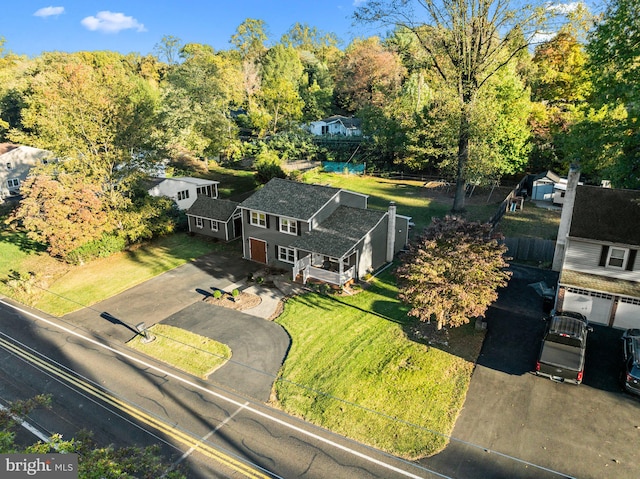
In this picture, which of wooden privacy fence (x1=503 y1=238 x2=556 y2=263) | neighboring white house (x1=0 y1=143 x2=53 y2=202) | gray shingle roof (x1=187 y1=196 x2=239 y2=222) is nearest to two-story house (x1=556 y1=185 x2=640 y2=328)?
wooden privacy fence (x1=503 y1=238 x2=556 y2=263)

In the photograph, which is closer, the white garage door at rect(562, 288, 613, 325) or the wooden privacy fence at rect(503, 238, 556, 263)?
the white garage door at rect(562, 288, 613, 325)

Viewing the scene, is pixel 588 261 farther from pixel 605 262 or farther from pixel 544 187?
pixel 544 187

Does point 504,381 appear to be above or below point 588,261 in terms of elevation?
below

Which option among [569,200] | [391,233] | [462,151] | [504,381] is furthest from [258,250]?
[569,200]

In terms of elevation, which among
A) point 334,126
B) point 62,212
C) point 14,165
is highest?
point 334,126

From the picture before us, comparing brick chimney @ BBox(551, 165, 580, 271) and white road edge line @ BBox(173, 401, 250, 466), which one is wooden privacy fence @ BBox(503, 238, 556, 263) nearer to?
brick chimney @ BBox(551, 165, 580, 271)

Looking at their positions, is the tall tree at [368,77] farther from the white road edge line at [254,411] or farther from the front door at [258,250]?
the white road edge line at [254,411]

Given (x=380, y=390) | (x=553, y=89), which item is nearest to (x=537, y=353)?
(x=380, y=390)
